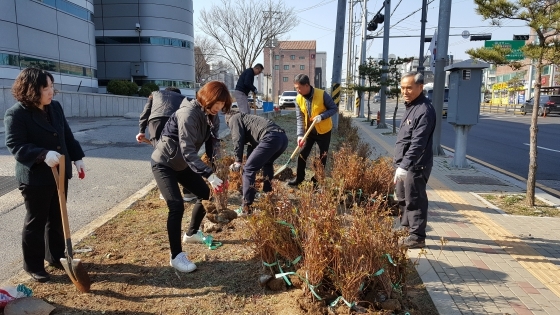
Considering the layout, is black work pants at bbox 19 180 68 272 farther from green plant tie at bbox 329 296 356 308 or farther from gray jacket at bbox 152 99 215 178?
green plant tie at bbox 329 296 356 308

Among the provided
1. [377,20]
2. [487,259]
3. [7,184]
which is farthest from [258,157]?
[377,20]

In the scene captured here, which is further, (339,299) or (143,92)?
(143,92)

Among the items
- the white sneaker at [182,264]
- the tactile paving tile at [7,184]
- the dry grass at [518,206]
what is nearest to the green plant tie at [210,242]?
the white sneaker at [182,264]

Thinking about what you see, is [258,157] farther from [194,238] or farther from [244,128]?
[194,238]

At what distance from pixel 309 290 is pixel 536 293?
1813 millimetres

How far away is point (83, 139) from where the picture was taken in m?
11.4

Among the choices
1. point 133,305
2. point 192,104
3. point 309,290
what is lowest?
point 133,305

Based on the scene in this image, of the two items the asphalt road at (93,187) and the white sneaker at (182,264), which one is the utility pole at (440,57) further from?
the white sneaker at (182,264)

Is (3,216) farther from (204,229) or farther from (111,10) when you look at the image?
(111,10)

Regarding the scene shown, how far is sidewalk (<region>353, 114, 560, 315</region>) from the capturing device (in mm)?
3119

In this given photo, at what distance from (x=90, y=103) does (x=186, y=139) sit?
1961cm

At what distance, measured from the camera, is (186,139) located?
325 centimetres

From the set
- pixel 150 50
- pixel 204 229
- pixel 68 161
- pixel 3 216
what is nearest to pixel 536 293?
pixel 204 229

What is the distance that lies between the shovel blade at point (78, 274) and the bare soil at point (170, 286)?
0.26 ft
